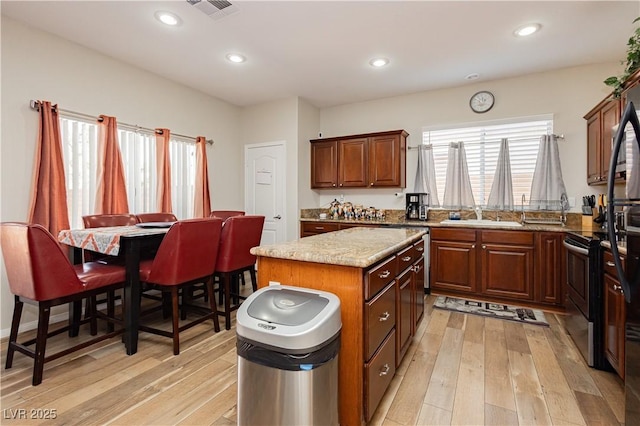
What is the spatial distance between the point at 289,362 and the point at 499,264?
310cm

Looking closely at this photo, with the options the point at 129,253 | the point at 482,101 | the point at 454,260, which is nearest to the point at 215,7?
the point at 129,253

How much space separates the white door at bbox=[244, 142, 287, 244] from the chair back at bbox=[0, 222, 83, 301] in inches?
116

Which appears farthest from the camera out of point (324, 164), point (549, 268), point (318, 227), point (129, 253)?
point (324, 164)

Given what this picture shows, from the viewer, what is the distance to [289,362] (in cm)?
119

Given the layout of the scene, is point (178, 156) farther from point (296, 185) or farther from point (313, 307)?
point (313, 307)

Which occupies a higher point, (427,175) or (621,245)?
(427,175)

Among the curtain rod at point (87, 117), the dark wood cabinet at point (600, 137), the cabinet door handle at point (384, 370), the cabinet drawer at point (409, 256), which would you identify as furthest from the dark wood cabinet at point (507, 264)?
the curtain rod at point (87, 117)

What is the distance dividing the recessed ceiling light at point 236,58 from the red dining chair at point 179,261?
1.99 metres

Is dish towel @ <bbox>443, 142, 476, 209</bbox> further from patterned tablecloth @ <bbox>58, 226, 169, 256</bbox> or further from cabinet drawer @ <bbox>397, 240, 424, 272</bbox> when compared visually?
patterned tablecloth @ <bbox>58, 226, 169, 256</bbox>

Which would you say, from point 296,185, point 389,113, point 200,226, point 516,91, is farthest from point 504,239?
point 200,226

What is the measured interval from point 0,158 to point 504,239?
4969 mm

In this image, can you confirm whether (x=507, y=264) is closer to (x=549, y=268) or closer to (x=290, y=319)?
(x=549, y=268)

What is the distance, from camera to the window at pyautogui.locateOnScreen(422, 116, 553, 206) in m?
3.82

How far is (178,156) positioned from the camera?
420 centimetres
